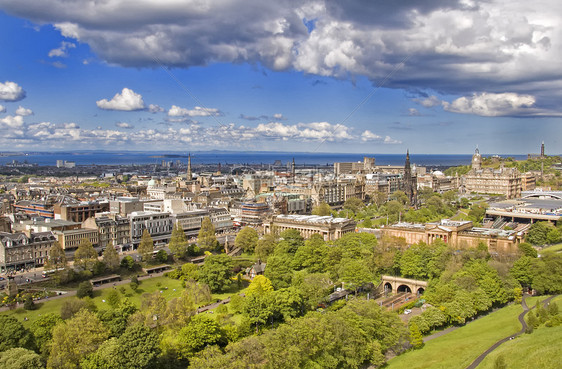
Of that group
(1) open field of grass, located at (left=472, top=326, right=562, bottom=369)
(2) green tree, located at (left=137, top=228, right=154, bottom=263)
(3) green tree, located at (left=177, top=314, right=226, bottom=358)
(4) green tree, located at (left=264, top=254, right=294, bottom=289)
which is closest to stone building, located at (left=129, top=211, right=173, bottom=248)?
(2) green tree, located at (left=137, top=228, right=154, bottom=263)

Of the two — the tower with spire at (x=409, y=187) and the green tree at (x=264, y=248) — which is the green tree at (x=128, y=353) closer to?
the green tree at (x=264, y=248)

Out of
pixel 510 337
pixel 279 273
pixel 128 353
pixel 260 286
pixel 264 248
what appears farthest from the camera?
pixel 264 248

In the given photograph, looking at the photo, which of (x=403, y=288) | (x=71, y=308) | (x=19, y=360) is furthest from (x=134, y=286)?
(x=403, y=288)

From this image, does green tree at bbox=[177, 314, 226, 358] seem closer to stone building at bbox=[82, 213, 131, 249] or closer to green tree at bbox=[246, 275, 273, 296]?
green tree at bbox=[246, 275, 273, 296]

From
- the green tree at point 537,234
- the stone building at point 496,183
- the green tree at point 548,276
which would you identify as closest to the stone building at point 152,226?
the green tree at point 548,276

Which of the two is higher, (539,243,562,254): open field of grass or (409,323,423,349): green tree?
(539,243,562,254): open field of grass

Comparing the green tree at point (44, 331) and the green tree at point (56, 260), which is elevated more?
the green tree at point (56, 260)

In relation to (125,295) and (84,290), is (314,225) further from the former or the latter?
(84,290)
